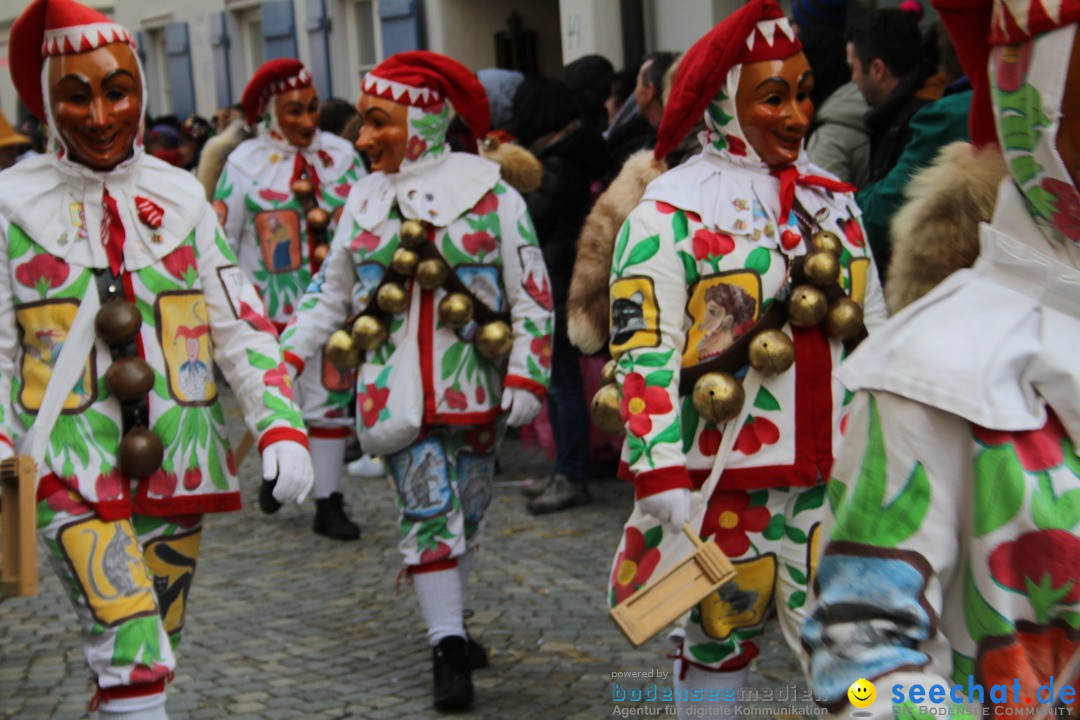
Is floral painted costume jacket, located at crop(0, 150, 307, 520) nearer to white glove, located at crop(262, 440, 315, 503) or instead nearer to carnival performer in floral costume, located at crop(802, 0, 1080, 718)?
white glove, located at crop(262, 440, 315, 503)

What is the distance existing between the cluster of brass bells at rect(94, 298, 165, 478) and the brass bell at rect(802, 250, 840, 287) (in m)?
1.64

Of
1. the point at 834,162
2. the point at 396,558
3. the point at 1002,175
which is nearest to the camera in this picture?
the point at 1002,175

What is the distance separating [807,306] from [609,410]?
55cm

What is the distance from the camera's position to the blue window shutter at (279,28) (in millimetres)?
15719

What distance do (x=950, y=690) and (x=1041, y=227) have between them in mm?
573

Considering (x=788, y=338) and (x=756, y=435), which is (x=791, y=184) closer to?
(x=788, y=338)

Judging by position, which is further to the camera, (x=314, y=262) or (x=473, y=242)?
(x=314, y=262)

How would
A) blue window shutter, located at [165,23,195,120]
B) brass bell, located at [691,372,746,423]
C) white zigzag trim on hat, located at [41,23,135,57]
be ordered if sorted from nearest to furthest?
brass bell, located at [691,372,746,423] < white zigzag trim on hat, located at [41,23,135,57] < blue window shutter, located at [165,23,195,120]

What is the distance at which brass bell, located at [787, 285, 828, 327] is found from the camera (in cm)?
355

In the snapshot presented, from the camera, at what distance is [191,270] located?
3.82 meters

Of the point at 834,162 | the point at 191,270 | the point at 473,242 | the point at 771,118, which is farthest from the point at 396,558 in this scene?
the point at 771,118

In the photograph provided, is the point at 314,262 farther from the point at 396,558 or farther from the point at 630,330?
the point at 630,330

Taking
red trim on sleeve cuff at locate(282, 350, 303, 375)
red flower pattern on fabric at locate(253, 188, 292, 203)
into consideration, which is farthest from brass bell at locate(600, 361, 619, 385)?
red flower pattern on fabric at locate(253, 188, 292, 203)

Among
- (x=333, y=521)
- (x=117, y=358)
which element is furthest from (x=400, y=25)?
(x=117, y=358)
